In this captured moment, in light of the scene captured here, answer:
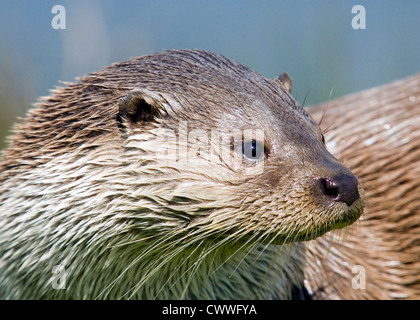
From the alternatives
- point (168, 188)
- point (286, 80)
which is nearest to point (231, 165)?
point (168, 188)

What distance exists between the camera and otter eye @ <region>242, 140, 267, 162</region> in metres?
2.45

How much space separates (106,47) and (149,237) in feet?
10.6

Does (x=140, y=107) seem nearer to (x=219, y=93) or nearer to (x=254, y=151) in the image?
(x=219, y=93)

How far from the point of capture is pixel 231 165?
8.04 ft

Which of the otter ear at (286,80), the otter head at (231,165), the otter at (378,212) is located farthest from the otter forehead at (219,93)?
the otter at (378,212)

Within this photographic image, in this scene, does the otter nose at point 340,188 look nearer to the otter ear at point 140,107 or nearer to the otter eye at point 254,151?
the otter eye at point 254,151

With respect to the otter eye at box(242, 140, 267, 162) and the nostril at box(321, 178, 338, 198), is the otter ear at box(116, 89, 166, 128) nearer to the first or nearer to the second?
the otter eye at box(242, 140, 267, 162)

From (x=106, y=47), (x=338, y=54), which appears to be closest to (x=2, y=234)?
(x=106, y=47)

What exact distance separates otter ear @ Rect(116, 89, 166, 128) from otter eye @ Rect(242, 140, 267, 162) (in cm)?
→ 35

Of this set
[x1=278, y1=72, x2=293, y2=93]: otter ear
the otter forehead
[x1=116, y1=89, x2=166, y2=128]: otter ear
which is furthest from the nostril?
[x1=278, y1=72, x2=293, y2=93]: otter ear

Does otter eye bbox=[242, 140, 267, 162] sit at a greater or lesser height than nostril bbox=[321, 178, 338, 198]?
greater

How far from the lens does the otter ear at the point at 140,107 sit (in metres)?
2.54

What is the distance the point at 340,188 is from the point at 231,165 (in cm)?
39

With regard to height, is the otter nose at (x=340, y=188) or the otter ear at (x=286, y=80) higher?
the otter ear at (x=286, y=80)
